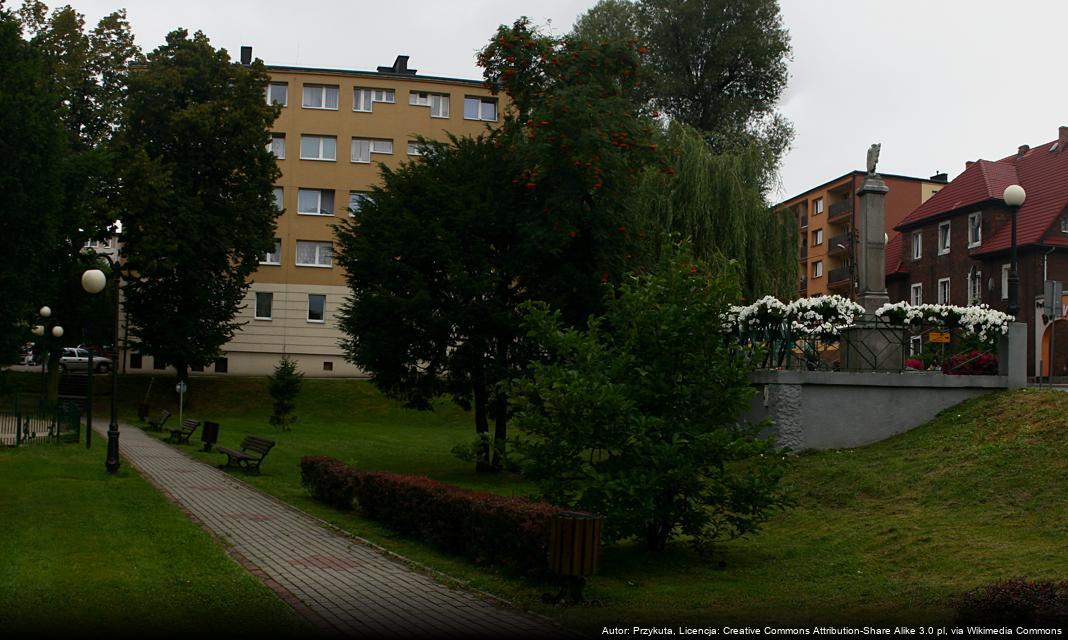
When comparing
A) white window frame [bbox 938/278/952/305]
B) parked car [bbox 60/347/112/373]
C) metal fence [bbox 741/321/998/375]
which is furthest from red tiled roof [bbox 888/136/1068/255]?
parked car [bbox 60/347/112/373]

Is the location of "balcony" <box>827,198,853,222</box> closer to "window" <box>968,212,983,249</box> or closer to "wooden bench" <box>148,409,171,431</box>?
"window" <box>968,212,983,249</box>

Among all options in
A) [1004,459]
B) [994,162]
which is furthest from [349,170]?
[1004,459]

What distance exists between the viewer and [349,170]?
55.8 meters

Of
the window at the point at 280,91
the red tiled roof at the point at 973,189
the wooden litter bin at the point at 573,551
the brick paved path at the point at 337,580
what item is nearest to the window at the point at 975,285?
the red tiled roof at the point at 973,189

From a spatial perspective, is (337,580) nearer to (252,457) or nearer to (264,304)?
(252,457)

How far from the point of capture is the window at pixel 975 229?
50562 mm

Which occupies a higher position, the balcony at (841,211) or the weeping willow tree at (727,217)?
the balcony at (841,211)

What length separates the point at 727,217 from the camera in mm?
33125

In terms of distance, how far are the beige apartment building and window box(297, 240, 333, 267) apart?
0.17 ft

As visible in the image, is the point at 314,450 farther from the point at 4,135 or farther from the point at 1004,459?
the point at 1004,459

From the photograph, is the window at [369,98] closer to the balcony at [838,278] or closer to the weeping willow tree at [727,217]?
the weeping willow tree at [727,217]

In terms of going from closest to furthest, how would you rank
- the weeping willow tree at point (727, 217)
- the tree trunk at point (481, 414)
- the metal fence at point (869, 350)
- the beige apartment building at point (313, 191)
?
the metal fence at point (869, 350) < the tree trunk at point (481, 414) < the weeping willow tree at point (727, 217) < the beige apartment building at point (313, 191)

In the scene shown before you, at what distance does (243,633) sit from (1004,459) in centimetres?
1150

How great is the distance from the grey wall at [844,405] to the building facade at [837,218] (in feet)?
160
